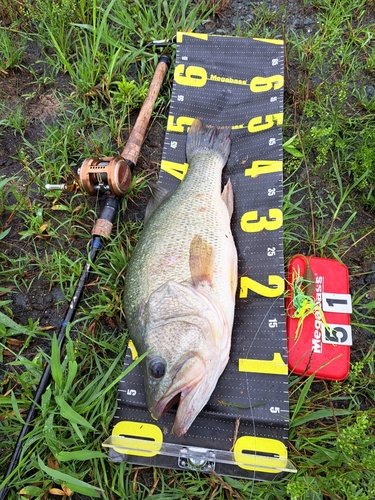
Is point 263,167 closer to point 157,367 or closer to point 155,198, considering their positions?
point 155,198

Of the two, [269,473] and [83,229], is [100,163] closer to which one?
[83,229]

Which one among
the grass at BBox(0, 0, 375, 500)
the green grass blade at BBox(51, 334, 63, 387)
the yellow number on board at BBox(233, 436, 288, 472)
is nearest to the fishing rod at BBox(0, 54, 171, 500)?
the grass at BBox(0, 0, 375, 500)

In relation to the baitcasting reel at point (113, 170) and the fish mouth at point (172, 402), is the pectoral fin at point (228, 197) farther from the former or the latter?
the fish mouth at point (172, 402)

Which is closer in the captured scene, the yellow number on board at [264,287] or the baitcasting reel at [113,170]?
the yellow number on board at [264,287]

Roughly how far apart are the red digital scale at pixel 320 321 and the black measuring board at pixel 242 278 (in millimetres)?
91

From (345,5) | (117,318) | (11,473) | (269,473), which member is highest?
(345,5)

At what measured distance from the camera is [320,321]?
292 centimetres

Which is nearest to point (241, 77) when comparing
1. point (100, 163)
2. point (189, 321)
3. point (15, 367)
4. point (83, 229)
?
point (100, 163)

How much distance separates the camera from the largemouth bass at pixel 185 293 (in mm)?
2418

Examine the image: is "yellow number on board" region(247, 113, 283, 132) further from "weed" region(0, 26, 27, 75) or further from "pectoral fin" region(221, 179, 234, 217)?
"weed" region(0, 26, 27, 75)

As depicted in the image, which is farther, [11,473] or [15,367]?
[15,367]

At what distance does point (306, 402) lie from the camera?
274 cm

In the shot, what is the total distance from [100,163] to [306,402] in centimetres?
239

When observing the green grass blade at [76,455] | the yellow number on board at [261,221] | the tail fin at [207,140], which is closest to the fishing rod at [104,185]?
the tail fin at [207,140]
